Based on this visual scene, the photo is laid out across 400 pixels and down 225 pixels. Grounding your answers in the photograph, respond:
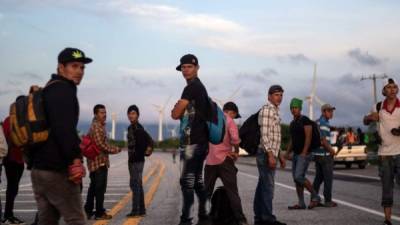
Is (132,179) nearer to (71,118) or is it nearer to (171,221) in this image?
(171,221)

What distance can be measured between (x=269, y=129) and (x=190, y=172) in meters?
1.79

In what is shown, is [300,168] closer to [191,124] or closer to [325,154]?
[325,154]

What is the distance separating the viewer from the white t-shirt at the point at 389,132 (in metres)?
7.59

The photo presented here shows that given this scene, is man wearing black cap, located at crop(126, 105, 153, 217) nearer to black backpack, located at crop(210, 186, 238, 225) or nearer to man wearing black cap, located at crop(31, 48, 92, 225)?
black backpack, located at crop(210, 186, 238, 225)

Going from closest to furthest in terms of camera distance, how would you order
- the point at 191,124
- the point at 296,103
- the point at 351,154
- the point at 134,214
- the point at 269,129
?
the point at 191,124, the point at 269,129, the point at 134,214, the point at 296,103, the point at 351,154

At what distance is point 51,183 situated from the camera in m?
4.09

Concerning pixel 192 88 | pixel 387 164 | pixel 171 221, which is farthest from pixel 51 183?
pixel 387 164

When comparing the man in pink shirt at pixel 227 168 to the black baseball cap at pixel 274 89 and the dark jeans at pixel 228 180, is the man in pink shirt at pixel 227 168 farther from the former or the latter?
the black baseball cap at pixel 274 89

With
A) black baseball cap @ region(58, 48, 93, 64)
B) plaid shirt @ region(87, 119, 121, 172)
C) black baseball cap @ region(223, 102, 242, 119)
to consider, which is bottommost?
plaid shirt @ region(87, 119, 121, 172)

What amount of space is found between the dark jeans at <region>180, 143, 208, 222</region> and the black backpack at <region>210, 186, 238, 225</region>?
0.64 m

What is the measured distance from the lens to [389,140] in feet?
25.0

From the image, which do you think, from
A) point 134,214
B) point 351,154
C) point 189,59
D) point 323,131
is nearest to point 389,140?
point 189,59

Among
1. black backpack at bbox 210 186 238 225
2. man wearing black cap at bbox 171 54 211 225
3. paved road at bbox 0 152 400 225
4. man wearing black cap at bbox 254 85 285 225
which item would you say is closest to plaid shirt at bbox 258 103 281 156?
man wearing black cap at bbox 254 85 285 225

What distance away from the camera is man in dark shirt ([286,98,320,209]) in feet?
32.9
